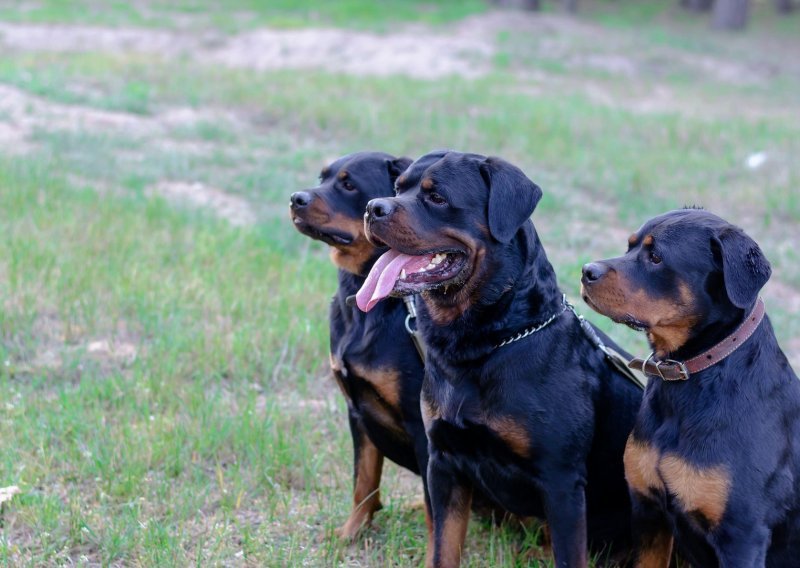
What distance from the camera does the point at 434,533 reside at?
4043mm

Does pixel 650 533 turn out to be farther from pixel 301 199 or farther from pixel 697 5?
pixel 697 5

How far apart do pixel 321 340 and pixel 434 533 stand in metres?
2.72

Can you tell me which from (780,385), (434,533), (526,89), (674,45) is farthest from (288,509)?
(674,45)

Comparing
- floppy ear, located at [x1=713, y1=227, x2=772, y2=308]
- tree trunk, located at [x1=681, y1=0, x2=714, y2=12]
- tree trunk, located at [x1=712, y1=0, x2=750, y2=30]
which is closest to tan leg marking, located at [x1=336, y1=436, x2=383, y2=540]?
floppy ear, located at [x1=713, y1=227, x2=772, y2=308]

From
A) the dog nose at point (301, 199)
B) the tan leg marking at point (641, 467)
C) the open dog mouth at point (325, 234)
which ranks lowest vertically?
the tan leg marking at point (641, 467)

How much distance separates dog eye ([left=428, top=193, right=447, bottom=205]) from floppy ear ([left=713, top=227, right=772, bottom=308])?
1072 mm

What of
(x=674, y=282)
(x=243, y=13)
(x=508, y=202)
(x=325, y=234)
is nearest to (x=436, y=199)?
(x=508, y=202)

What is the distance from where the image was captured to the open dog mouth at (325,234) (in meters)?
4.60

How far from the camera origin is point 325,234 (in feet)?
15.2

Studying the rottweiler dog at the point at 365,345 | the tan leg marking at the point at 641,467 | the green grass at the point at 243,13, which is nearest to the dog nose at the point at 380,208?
the rottweiler dog at the point at 365,345

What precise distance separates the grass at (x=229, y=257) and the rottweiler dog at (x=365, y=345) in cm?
34

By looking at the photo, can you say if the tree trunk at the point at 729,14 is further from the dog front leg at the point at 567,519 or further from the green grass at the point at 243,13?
the dog front leg at the point at 567,519

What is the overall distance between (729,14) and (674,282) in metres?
29.0

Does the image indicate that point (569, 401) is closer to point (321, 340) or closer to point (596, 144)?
point (321, 340)
